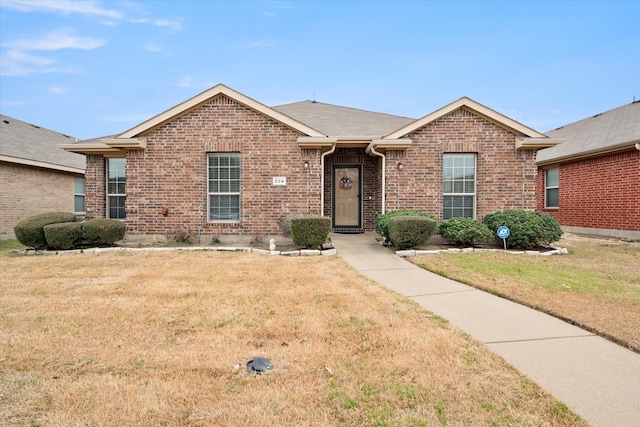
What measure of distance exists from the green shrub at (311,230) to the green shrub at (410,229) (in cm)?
178

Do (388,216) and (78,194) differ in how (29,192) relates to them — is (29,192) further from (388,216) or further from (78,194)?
(388,216)

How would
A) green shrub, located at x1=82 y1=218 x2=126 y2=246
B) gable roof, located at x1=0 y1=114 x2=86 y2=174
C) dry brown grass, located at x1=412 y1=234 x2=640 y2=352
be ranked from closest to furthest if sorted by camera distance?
dry brown grass, located at x1=412 y1=234 x2=640 y2=352
green shrub, located at x1=82 y1=218 x2=126 y2=246
gable roof, located at x1=0 y1=114 x2=86 y2=174

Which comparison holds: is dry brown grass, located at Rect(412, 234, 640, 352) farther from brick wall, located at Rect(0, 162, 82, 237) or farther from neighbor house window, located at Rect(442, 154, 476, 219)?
brick wall, located at Rect(0, 162, 82, 237)

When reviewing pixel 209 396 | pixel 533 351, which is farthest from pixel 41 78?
pixel 533 351

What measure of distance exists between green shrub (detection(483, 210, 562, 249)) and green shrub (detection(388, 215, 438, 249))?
230cm

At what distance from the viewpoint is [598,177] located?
1353cm

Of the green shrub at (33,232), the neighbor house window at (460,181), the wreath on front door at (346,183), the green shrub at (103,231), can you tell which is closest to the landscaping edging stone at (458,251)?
the neighbor house window at (460,181)

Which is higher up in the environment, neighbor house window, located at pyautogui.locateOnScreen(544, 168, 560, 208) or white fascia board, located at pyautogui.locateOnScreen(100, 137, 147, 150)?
white fascia board, located at pyautogui.locateOnScreen(100, 137, 147, 150)

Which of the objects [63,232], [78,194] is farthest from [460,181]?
[78,194]

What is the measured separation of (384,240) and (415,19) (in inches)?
518

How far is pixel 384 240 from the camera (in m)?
10.7

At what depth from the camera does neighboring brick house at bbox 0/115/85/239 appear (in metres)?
14.0

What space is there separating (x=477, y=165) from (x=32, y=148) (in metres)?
18.5

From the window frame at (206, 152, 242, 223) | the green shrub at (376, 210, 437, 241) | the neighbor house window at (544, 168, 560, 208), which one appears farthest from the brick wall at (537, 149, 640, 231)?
the window frame at (206, 152, 242, 223)
